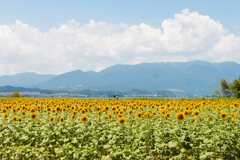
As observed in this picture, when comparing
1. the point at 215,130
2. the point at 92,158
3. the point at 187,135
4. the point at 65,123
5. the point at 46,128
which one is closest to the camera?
the point at 92,158

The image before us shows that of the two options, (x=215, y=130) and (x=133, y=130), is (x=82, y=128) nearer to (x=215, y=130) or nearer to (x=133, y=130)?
(x=133, y=130)

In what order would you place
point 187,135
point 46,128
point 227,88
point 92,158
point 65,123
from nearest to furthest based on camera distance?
point 92,158
point 187,135
point 46,128
point 65,123
point 227,88

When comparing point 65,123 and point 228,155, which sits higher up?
point 65,123

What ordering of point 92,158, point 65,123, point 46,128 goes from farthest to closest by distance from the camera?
point 65,123, point 46,128, point 92,158

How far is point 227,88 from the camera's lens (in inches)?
4134

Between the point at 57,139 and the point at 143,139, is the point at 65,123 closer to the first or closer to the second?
the point at 57,139

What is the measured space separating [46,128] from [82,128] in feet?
4.57

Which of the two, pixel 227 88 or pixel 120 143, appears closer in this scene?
pixel 120 143

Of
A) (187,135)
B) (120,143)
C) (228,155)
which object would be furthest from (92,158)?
(228,155)

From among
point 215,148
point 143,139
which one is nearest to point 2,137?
point 143,139

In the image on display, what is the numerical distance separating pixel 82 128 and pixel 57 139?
95 centimetres

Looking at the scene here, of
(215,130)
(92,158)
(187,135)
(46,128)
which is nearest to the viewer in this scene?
(92,158)

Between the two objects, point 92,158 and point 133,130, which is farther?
point 133,130

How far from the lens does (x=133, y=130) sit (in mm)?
6855
